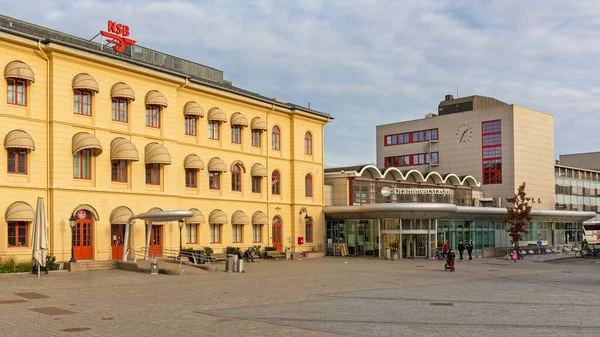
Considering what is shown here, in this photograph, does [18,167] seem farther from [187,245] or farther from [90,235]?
[187,245]

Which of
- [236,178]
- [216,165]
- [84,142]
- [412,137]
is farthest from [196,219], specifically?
[412,137]

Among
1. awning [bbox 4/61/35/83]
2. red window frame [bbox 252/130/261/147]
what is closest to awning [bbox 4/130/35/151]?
awning [bbox 4/61/35/83]

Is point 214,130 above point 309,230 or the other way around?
above

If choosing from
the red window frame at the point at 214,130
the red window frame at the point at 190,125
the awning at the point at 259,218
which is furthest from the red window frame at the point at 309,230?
the red window frame at the point at 190,125

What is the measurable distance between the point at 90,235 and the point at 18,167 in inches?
227

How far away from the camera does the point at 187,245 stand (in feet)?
145

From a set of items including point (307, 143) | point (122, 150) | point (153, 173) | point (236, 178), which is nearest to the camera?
point (122, 150)

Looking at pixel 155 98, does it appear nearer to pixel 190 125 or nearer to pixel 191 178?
pixel 190 125

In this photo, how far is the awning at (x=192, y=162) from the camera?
4412cm

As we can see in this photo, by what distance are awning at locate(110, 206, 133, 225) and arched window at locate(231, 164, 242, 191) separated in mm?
11278

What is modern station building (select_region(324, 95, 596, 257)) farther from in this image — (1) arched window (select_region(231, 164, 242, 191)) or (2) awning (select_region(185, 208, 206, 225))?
(2) awning (select_region(185, 208, 206, 225))

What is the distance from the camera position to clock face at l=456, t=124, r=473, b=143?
85.0m

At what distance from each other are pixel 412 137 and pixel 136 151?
58692 mm

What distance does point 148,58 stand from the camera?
44344mm
